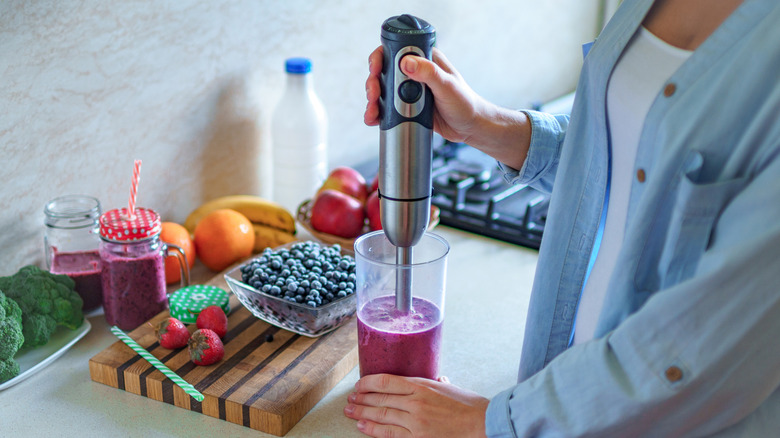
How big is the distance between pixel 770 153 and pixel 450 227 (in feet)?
3.28

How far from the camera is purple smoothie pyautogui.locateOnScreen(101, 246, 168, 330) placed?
1.06 m

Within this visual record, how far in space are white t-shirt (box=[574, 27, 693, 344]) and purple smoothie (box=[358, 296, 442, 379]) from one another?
7.7 inches

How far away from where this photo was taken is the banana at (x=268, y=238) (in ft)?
4.52

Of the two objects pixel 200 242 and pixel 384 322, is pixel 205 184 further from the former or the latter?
pixel 384 322

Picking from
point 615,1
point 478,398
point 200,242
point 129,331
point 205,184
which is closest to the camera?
point 478,398

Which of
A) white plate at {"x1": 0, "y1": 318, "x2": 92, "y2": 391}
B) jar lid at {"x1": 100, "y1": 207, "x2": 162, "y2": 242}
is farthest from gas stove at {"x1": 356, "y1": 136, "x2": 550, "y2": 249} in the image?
white plate at {"x1": 0, "y1": 318, "x2": 92, "y2": 391}

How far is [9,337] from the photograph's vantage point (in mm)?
924

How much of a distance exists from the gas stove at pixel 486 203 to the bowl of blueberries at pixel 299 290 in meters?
0.48

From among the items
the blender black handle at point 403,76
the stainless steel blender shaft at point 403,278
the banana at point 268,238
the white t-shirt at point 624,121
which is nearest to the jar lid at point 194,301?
the banana at point 268,238

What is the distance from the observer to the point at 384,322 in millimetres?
907

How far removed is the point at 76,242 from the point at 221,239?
0.24m

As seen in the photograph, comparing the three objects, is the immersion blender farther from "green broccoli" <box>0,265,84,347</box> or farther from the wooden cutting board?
"green broccoli" <box>0,265,84,347</box>

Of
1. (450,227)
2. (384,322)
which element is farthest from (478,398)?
(450,227)

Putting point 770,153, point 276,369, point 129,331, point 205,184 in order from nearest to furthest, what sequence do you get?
point 770,153 → point 276,369 → point 129,331 → point 205,184
